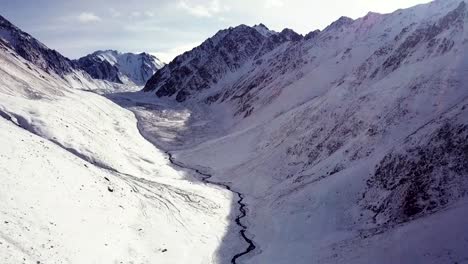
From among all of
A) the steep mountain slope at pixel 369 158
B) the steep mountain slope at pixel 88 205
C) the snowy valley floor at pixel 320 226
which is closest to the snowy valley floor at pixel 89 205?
the steep mountain slope at pixel 88 205

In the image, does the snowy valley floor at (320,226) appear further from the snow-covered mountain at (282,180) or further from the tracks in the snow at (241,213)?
the tracks in the snow at (241,213)

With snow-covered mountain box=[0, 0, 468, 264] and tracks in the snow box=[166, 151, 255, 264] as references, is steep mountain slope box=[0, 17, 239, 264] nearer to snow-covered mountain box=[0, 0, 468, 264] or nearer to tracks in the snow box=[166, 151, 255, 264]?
snow-covered mountain box=[0, 0, 468, 264]

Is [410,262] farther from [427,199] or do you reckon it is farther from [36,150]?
[36,150]

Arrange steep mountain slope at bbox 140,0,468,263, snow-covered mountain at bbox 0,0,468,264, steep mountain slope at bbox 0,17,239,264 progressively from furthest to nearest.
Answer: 1. steep mountain slope at bbox 140,0,468,263
2. snow-covered mountain at bbox 0,0,468,264
3. steep mountain slope at bbox 0,17,239,264

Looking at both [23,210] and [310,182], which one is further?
[310,182]

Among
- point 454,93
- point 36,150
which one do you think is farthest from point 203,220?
point 454,93

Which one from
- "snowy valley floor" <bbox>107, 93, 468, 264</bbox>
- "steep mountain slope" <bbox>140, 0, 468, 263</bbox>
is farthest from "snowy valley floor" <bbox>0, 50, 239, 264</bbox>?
"steep mountain slope" <bbox>140, 0, 468, 263</bbox>
